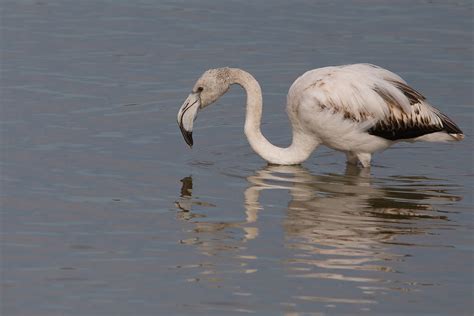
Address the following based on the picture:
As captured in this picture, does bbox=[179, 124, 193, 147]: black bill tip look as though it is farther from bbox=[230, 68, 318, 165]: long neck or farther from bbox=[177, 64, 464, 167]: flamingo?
bbox=[230, 68, 318, 165]: long neck

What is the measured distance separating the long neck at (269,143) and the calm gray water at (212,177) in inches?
8.1

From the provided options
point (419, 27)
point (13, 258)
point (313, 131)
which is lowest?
point (13, 258)

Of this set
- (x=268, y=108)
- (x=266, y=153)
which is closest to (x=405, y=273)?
(x=266, y=153)

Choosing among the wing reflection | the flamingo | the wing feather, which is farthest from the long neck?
the wing feather

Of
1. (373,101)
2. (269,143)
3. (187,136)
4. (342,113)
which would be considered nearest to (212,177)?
(187,136)

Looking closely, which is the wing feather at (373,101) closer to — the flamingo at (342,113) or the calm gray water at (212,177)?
the flamingo at (342,113)

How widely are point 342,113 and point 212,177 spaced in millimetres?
1391

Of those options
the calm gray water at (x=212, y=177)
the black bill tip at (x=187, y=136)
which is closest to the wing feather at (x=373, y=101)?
the calm gray water at (x=212, y=177)

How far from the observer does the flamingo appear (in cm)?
1170

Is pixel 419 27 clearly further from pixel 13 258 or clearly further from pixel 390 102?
pixel 13 258

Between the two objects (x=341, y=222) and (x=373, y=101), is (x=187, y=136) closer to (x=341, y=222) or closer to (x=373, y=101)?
(x=373, y=101)

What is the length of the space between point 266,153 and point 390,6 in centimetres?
732

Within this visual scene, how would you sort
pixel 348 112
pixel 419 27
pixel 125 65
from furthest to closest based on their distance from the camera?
pixel 419 27 → pixel 125 65 → pixel 348 112

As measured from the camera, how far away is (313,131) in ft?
39.3
